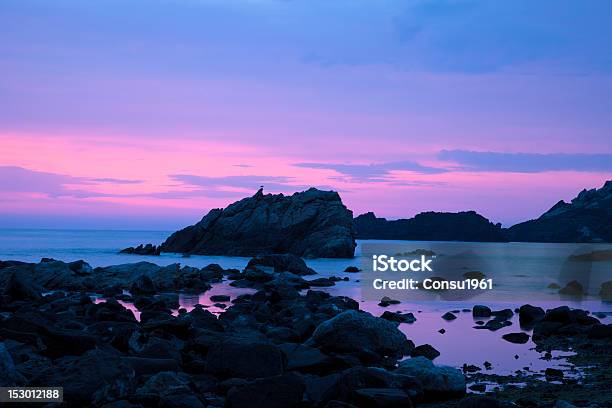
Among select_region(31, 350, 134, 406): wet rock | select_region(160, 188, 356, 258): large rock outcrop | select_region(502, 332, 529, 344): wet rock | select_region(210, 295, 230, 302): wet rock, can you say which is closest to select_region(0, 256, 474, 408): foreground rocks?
select_region(31, 350, 134, 406): wet rock

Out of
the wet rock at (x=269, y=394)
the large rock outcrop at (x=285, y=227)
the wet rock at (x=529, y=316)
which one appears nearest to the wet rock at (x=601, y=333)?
the wet rock at (x=529, y=316)

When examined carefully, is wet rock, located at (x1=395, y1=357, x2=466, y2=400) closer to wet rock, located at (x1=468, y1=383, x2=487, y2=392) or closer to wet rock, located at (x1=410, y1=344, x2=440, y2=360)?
wet rock, located at (x1=468, y1=383, x2=487, y2=392)

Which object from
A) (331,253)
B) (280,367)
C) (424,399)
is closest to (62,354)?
(280,367)

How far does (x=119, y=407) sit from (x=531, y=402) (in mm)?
7212

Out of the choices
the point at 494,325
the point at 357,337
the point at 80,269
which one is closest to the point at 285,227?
the point at 80,269

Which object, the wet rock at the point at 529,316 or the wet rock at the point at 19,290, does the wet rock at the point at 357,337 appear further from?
the wet rock at the point at 19,290

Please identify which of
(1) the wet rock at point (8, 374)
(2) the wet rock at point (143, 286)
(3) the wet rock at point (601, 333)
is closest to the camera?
(1) the wet rock at point (8, 374)

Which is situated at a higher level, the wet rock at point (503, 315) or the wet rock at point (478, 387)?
the wet rock at point (478, 387)

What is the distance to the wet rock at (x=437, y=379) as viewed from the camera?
1329 centimetres

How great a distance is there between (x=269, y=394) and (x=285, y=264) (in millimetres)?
61047

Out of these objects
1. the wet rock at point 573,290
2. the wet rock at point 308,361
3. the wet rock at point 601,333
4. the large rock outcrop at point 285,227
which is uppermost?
the large rock outcrop at point 285,227

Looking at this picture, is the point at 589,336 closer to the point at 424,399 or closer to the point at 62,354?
the point at 424,399

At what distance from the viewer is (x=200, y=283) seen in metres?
45.3

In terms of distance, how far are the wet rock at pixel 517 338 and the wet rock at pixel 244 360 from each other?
35.3ft
